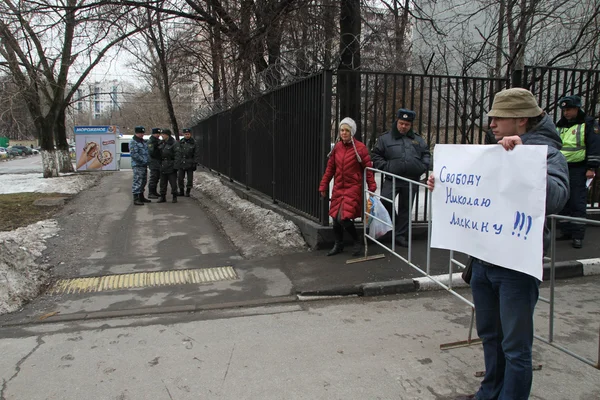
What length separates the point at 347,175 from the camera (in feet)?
19.0

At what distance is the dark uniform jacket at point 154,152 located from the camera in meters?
11.7

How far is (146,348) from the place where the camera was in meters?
3.70

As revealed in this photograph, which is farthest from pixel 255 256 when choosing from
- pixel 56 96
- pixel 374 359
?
pixel 56 96

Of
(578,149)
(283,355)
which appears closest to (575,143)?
(578,149)

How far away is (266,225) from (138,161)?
17.0 feet

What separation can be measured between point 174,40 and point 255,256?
7897 millimetres

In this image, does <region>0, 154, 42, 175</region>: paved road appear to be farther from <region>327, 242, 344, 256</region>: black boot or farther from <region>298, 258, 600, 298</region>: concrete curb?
<region>298, 258, 600, 298</region>: concrete curb

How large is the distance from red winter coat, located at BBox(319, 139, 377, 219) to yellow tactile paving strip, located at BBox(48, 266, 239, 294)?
1.69 meters

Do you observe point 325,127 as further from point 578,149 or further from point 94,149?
point 94,149

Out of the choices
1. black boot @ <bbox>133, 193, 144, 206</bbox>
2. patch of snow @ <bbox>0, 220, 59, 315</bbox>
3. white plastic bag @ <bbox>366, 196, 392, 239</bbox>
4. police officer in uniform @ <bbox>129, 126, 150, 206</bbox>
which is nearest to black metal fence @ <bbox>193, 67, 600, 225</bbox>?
white plastic bag @ <bbox>366, 196, 392, 239</bbox>

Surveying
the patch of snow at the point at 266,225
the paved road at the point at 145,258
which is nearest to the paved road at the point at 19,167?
the paved road at the point at 145,258

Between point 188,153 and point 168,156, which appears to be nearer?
point 168,156

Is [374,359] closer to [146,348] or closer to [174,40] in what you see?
[146,348]

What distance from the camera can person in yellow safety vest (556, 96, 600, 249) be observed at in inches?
241
